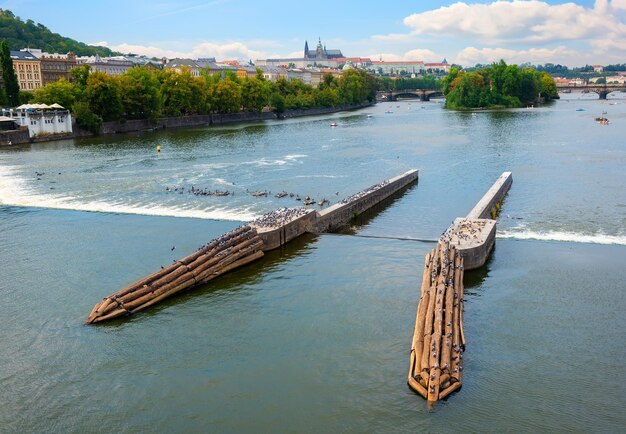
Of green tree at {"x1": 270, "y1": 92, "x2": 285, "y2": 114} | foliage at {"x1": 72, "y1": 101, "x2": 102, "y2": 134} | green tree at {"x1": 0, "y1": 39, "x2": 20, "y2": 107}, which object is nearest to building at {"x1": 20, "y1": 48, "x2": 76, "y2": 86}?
green tree at {"x1": 0, "y1": 39, "x2": 20, "y2": 107}

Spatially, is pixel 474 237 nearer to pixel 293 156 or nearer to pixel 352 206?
pixel 352 206

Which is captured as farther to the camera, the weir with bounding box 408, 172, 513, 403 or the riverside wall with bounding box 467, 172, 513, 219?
the riverside wall with bounding box 467, 172, 513, 219

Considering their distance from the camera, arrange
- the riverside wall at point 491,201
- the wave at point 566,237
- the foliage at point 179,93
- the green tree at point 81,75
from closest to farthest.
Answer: the wave at point 566,237
the riverside wall at point 491,201
the green tree at point 81,75
the foliage at point 179,93

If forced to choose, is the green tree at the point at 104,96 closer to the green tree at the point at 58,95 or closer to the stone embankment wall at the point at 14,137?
the green tree at the point at 58,95

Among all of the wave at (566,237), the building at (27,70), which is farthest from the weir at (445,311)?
the building at (27,70)

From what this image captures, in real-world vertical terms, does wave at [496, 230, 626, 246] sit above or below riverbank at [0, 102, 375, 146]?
below

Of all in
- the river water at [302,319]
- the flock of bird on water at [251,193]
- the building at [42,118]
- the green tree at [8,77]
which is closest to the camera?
the river water at [302,319]

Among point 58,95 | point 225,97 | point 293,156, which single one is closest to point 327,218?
point 293,156

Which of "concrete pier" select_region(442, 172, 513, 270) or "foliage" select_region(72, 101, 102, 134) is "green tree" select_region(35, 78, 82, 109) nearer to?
"foliage" select_region(72, 101, 102, 134)
